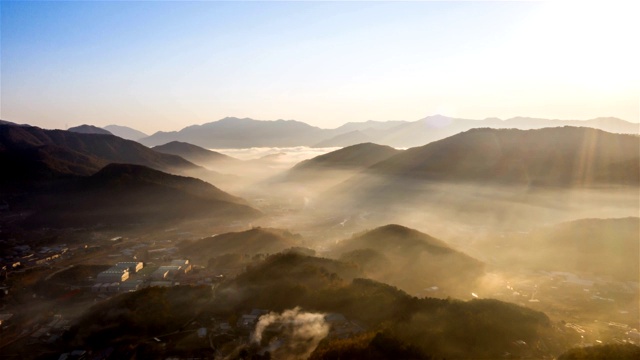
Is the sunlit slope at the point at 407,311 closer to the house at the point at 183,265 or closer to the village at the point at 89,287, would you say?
the village at the point at 89,287

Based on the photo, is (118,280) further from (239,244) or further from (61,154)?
(61,154)

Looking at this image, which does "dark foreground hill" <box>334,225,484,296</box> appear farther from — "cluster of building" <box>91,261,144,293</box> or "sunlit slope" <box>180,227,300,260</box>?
"cluster of building" <box>91,261,144,293</box>

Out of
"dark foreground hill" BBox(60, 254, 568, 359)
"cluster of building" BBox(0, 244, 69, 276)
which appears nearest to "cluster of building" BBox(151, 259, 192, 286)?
"dark foreground hill" BBox(60, 254, 568, 359)

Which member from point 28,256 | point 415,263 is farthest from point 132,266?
point 415,263

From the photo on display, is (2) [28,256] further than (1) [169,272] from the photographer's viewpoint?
Yes

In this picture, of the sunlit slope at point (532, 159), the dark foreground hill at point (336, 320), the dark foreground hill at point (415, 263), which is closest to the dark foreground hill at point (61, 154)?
the sunlit slope at point (532, 159)

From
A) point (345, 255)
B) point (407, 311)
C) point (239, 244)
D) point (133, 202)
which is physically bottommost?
point (239, 244)
